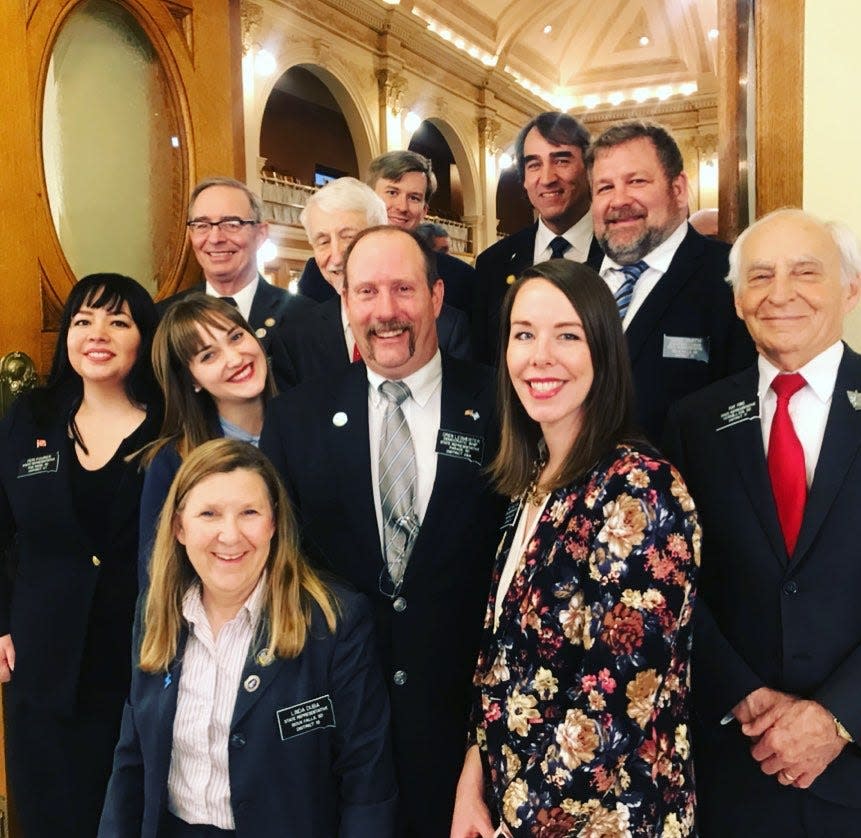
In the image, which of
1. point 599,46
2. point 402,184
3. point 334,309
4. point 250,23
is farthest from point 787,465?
point 599,46

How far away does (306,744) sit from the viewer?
1780mm

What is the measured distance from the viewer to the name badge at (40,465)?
91.2 inches

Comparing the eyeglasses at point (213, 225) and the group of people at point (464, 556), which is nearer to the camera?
the group of people at point (464, 556)

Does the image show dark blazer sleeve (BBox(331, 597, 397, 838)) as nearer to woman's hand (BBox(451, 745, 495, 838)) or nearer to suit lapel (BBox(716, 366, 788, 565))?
woman's hand (BBox(451, 745, 495, 838))

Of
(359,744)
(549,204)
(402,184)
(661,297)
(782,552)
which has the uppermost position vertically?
(402,184)

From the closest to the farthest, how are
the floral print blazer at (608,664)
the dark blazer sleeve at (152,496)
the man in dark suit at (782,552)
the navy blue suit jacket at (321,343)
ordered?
the floral print blazer at (608,664)
the man in dark suit at (782,552)
the dark blazer sleeve at (152,496)
the navy blue suit jacket at (321,343)

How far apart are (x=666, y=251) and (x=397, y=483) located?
3.34 feet

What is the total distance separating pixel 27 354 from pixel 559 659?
164 centimetres

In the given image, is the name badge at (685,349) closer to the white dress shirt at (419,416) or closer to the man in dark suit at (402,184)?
the white dress shirt at (419,416)

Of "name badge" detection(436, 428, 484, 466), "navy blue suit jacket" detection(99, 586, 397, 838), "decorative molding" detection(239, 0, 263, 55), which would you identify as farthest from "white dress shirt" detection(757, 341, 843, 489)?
"decorative molding" detection(239, 0, 263, 55)

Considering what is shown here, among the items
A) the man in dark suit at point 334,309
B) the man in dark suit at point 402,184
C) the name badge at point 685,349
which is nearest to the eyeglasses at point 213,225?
the man in dark suit at point 334,309

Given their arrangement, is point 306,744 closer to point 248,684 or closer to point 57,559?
point 248,684

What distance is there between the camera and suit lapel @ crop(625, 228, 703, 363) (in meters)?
2.24

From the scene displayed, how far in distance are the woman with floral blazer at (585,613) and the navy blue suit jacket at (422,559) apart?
22cm
